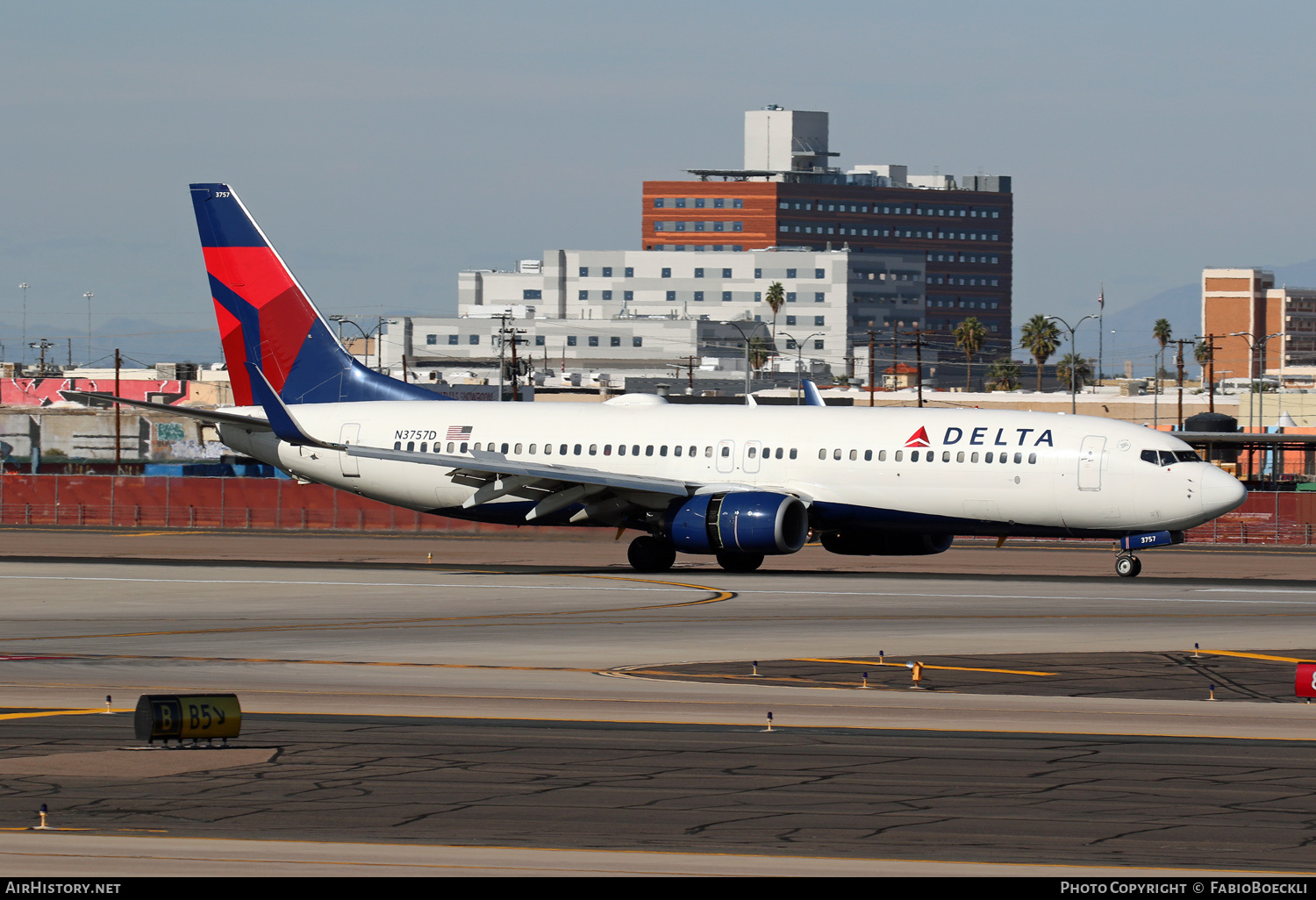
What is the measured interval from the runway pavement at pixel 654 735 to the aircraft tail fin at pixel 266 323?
15.3 m

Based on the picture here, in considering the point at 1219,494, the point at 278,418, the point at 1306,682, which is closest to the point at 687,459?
the point at 278,418

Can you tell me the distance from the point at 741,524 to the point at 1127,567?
1073cm

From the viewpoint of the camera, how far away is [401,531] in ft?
233

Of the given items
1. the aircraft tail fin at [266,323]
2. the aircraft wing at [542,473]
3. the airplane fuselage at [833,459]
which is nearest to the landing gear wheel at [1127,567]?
the airplane fuselage at [833,459]

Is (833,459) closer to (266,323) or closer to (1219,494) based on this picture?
(1219,494)

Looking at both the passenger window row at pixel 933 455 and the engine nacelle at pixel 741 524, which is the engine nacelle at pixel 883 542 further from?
the engine nacelle at pixel 741 524

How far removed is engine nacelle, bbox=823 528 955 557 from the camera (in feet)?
144

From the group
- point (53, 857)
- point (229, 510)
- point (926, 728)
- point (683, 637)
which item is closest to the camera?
point (53, 857)

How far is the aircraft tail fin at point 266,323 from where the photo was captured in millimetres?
50344

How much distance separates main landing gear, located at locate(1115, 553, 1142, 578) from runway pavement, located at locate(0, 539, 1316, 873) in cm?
703

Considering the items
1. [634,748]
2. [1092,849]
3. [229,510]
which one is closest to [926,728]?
[634,748]

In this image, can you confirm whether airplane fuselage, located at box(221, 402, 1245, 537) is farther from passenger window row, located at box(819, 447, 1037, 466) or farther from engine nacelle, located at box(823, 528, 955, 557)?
engine nacelle, located at box(823, 528, 955, 557)
